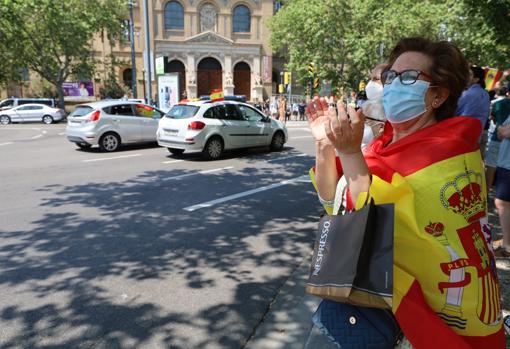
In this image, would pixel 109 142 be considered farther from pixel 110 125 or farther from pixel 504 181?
pixel 504 181

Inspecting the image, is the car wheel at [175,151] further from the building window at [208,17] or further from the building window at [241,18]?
the building window at [241,18]

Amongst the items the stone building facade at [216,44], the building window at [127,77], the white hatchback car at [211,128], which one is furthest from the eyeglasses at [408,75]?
the building window at [127,77]

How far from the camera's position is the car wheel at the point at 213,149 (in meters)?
11.2

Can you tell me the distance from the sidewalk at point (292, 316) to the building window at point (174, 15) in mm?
44445

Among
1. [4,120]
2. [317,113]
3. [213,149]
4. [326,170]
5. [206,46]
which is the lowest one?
[213,149]

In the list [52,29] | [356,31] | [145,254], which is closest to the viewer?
[145,254]

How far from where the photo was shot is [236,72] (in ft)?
154

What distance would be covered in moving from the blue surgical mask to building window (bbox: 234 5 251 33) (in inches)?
1864

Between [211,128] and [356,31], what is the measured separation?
23426 millimetres

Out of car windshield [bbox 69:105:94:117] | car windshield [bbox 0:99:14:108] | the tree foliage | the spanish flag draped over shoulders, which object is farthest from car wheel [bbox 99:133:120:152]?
car windshield [bbox 0:99:14:108]

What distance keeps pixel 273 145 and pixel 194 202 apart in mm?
6617

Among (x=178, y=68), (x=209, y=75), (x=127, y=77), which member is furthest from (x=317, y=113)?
(x=127, y=77)

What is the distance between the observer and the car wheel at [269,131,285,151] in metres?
13.0

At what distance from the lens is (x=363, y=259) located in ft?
4.28
